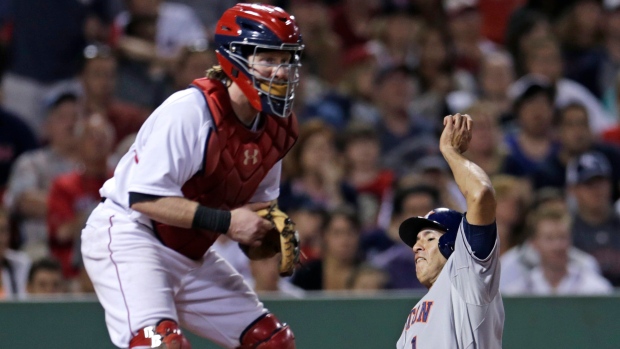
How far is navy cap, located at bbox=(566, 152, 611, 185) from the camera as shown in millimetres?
7465

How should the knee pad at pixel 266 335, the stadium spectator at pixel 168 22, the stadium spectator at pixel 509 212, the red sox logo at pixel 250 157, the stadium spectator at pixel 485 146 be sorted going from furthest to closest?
the stadium spectator at pixel 168 22
the stadium spectator at pixel 485 146
the stadium spectator at pixel 509 212
the knee pad at pixel 266 335
the red sox logo at pixel 250 157

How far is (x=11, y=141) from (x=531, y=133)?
3.90 metres

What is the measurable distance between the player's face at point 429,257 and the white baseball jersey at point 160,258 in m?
0.92

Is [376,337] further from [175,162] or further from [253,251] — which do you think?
[175,162]

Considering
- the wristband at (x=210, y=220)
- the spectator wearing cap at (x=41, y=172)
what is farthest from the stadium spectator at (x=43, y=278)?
the wristband at (x=210, y=220)

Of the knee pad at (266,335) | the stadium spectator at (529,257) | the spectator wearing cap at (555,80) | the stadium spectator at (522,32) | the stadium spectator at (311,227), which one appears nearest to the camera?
the knee pad at (266,335)

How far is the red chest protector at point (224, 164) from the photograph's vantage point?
4.14m

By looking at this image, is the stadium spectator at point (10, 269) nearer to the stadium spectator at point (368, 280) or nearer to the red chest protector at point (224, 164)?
the stadium spectator at point (368, 280)

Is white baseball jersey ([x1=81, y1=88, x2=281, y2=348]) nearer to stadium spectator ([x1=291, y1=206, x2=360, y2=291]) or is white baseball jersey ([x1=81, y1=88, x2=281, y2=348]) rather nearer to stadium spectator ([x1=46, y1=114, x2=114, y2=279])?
stadium spectator ([x1=291, y1=206, x2=360, y2=291])

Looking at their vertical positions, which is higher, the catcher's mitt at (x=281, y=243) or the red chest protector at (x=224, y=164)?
the red chest protector at (x=224, y=164)

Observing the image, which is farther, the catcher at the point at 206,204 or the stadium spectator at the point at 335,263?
the stadium spectator at the point at 335,263

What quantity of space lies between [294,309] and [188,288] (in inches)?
49.8

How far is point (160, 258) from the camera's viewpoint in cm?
420

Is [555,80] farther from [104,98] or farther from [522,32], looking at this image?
[104,98]
